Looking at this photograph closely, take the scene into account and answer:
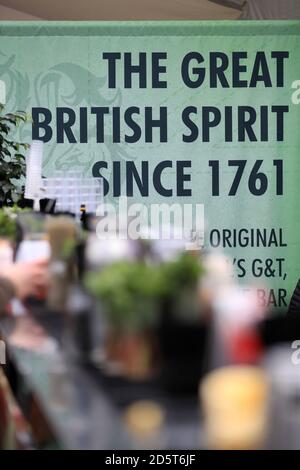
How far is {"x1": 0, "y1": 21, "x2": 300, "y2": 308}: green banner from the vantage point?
4.44 metres

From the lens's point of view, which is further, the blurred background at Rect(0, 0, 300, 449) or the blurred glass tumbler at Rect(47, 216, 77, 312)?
the blurred glass tumbler at Rect(47, 216, 77, 312)

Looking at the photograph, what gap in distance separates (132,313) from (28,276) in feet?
2.16

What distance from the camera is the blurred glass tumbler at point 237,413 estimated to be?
3.07 ft

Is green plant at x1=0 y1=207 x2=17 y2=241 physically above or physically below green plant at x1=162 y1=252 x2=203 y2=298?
above

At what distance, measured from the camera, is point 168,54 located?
445 cm

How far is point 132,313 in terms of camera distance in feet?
3.40

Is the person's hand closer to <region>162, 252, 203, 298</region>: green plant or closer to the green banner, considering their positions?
<region>162, 252, 203, 298</region>: green plant

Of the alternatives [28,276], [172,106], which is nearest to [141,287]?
[28,276]

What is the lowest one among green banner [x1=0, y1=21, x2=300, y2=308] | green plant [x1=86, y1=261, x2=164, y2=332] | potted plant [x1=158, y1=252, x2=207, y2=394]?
potted plant [x1=158, y1=252, x2=207, y2=394]

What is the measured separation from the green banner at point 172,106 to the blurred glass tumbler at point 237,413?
349cm

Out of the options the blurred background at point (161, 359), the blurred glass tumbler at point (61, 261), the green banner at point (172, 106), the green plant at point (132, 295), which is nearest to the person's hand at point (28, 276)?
the blurred glass tumbler at point (61, 261)

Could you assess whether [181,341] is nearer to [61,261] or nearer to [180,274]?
[180,274]

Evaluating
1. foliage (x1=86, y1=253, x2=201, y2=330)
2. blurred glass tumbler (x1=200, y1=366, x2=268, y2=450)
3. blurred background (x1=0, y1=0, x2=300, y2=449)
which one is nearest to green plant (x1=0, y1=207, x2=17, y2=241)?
blurred background (x1=0, y1=0, x2=300, y2=449)

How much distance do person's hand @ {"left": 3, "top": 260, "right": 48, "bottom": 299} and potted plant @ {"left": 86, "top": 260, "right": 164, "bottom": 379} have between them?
444mm
